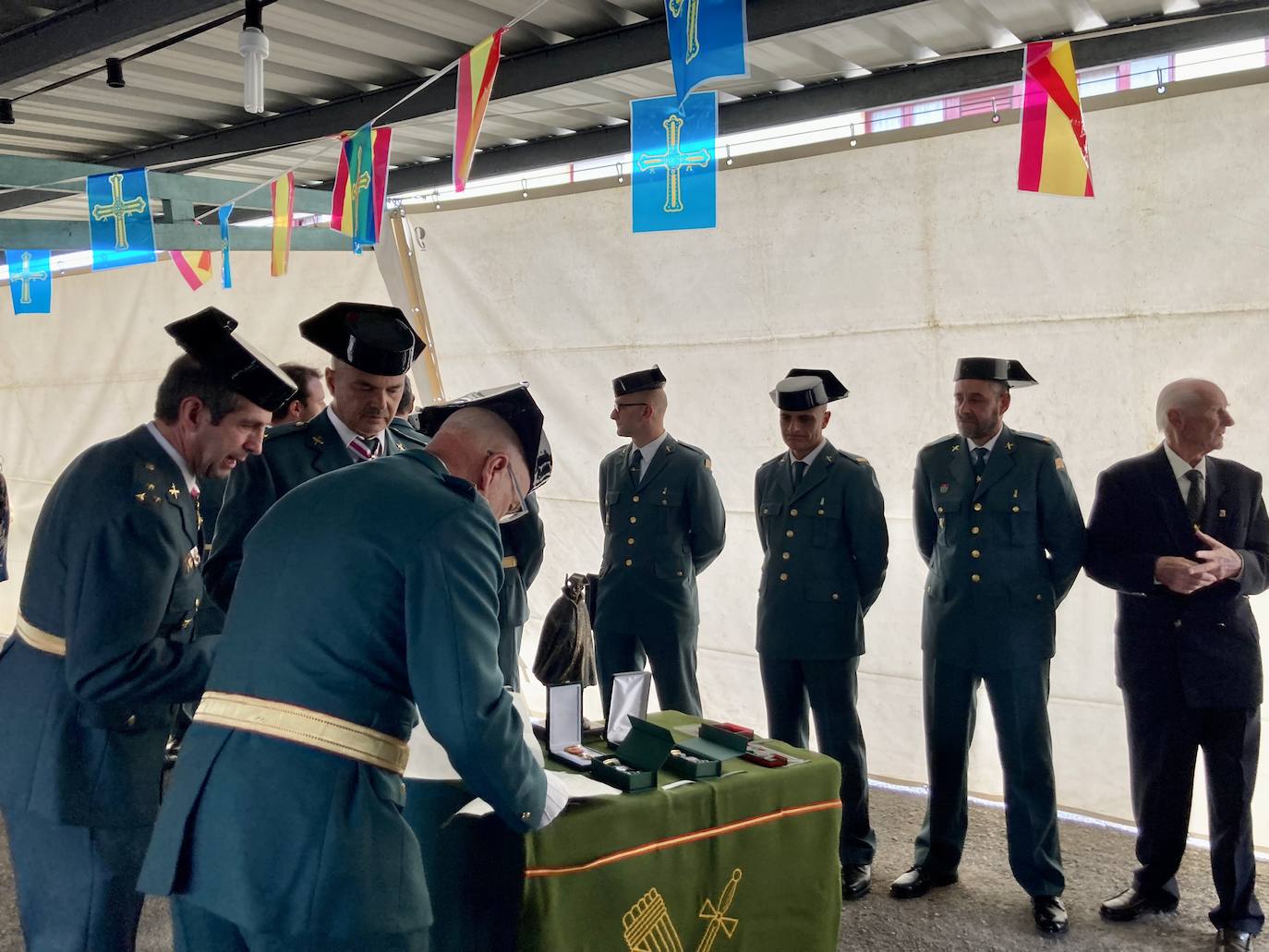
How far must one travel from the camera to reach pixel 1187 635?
9.96 ft

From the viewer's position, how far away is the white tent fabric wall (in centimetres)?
344

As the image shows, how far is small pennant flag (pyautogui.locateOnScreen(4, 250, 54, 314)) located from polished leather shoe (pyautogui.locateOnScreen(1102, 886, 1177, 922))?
679 centimetres

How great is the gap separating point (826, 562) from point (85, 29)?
3.05 m

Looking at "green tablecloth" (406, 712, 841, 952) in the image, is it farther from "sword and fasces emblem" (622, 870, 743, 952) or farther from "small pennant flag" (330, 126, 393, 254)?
"small pennant flag" (330, 126, 393, 254)

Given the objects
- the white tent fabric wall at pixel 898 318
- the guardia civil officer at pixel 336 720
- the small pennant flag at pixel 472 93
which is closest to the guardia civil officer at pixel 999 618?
the white tent fabric wall at pixel 898 318

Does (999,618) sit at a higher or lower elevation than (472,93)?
lower

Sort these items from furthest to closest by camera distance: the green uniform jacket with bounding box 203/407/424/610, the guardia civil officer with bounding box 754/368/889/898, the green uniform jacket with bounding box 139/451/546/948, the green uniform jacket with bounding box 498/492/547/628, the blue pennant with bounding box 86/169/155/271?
the blue pennant with bounding box 86/169/155/271 → the green uniform jacket with bounding box 498/492/547/628 → the guardia civil officer with bounding box 754/368/889/898 → the green uniform jacket with bounding box 203/407/424/610 → the green uniform jacket with bounding box 139/451/546/948

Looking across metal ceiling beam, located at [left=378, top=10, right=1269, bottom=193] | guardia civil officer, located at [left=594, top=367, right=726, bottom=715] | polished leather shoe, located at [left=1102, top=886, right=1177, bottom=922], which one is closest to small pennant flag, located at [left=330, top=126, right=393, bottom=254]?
metal ceiling beam, located at [left=378, top=10, right=1269, bottom=193]

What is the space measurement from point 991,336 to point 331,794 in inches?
117

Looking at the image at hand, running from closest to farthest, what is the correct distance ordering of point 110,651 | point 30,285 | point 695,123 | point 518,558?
1. point 110,651
2. point 695,123
3. point 518,558
4. point 30,285

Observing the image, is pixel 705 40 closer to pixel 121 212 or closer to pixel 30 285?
pixel 121 212

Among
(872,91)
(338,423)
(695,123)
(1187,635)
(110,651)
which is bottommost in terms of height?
(1187,635)

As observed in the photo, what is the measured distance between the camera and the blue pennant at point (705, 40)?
105 inches

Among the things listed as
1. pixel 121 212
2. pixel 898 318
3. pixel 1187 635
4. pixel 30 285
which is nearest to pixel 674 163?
pixel 898 318
